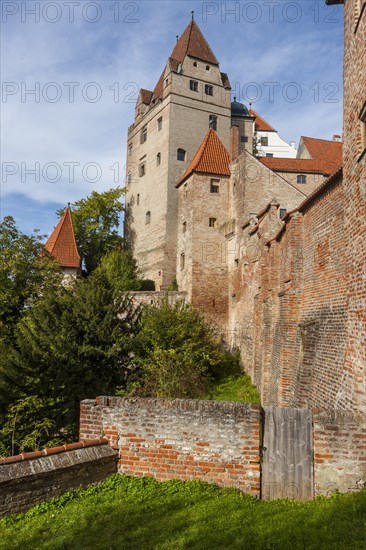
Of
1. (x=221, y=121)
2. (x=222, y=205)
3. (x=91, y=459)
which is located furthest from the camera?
(x=221, y=121)

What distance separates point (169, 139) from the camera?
35.9 meters

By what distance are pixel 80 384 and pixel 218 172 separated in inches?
777

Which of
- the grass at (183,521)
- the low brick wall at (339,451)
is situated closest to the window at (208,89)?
the low brick wall at (339,451)

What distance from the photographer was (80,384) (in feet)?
48.7

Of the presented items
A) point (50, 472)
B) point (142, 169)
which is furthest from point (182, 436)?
point (142, 169)

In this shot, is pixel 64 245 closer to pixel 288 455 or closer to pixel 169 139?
pixel 169 139

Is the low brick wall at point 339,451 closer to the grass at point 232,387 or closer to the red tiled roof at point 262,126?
the grass at point 232,387

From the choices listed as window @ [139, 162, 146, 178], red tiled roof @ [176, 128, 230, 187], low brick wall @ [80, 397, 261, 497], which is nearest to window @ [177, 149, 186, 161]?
red tiled roof @ [176, 128, 230, 187]

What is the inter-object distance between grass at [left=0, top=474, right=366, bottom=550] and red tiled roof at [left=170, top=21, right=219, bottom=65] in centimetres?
3837

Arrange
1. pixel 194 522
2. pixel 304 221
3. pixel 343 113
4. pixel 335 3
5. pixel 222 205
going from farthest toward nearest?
pixel 222 205
pixel 304 221
pixel 335 3
pixel 343 113
pixel 194 522

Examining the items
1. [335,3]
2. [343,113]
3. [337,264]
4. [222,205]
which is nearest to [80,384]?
[337,264]

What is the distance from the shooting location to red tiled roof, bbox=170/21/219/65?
128 feet

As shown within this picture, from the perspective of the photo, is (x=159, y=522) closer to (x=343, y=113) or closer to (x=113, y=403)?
(x=113, y=403)

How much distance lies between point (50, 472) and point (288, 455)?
3328mm
